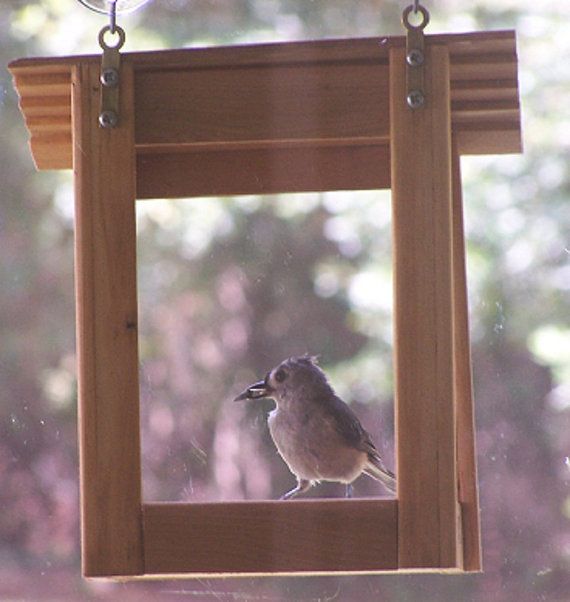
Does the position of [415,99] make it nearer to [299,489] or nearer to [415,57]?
[415,57]

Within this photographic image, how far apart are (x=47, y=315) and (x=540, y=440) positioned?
2.38ft

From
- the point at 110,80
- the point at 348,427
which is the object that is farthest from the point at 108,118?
the point at 348,427

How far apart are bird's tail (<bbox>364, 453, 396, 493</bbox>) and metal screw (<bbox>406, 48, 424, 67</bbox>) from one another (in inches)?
14.6

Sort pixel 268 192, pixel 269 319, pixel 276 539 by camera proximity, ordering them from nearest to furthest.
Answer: pixel 276 539 → pixel 268 192 → pixel 269 319

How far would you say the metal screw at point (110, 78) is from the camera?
111cm

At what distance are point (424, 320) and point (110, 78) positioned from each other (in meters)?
0.35

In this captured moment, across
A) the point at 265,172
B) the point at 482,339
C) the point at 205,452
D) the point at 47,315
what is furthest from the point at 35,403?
the point at 265,172

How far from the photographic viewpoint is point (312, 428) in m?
1.21

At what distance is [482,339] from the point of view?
5.66ft

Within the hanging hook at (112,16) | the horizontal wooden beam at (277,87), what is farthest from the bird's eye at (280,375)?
the hanging hook at (112,16)

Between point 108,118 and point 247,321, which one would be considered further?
point 247,321

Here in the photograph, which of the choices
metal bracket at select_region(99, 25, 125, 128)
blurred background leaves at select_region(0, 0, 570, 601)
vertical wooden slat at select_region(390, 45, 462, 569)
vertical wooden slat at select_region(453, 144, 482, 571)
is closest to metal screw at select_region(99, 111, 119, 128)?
metal bracket at select_region(99, 25, 125, 128)

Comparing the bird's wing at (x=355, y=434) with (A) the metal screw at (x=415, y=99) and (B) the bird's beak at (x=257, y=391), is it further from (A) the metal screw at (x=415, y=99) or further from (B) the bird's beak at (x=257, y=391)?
(A) the metal screw at (x=415, y=99)

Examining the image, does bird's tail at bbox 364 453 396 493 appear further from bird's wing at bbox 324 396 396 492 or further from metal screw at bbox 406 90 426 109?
metal screw at bbox 406 90 426 109
